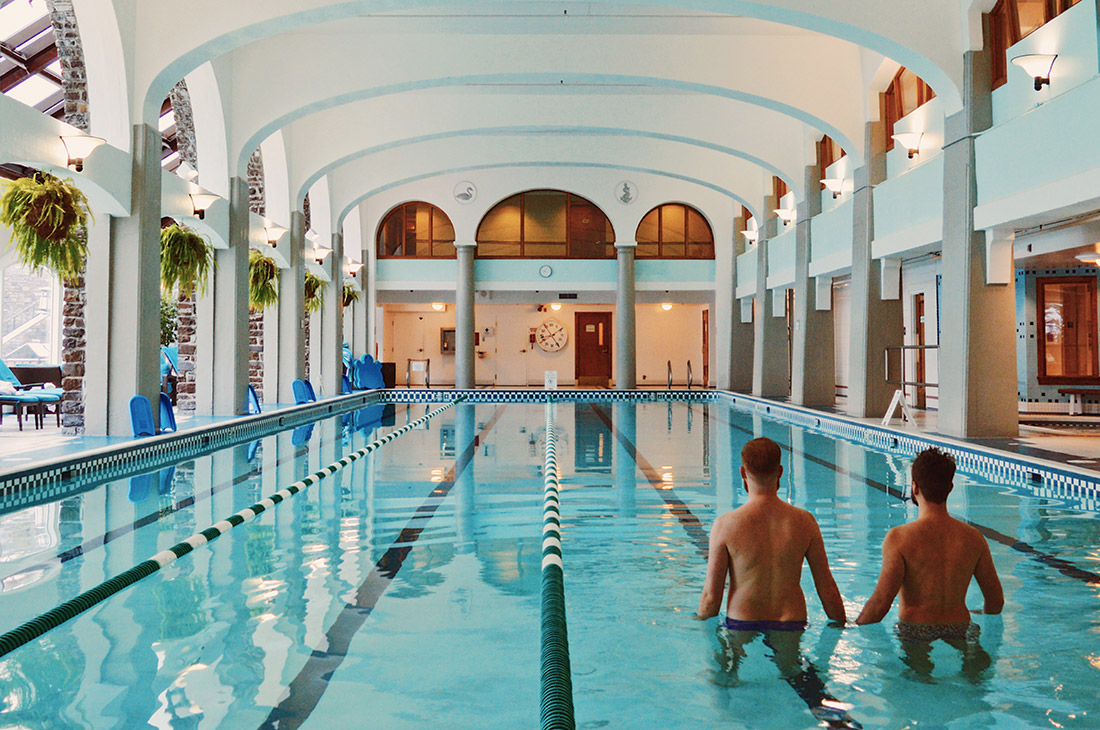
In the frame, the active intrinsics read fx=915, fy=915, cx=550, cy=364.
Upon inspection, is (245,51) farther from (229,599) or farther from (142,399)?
(229,599)

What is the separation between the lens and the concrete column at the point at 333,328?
18.5 m

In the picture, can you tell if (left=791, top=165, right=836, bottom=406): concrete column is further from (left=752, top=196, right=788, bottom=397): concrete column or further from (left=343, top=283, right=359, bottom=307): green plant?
(left=343, top=283, right=359, bottom=307): green plant

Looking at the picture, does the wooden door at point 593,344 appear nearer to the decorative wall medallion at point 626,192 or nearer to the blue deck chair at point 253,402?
the decorative wall medallion at point 626,192

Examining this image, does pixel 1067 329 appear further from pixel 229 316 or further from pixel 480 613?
pixel 480 613

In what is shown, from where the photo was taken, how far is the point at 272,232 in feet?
45.6

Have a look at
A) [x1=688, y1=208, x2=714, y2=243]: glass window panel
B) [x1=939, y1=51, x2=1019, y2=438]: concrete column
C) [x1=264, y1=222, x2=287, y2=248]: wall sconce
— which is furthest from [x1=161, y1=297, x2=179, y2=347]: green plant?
[x1=939, y1=51, x2=1019, y2=438]: concrete column

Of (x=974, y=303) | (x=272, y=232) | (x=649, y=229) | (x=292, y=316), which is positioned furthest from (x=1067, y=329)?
(x=292, y=316)

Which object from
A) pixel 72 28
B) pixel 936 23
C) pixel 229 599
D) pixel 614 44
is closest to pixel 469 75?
pixel 614 44

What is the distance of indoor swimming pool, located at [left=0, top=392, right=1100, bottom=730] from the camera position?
284 centimetres

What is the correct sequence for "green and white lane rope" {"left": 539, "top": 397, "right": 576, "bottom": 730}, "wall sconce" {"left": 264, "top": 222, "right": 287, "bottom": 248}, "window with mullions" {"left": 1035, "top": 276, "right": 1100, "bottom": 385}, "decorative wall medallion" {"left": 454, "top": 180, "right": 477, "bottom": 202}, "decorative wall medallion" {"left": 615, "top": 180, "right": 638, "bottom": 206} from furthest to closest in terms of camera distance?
"decorative wall medallion" {"left": 454, "top": 180, "right": 477, "bottom": 202}
"decorative wall medallion" {"left": 615, "top": 180, "right": 638, "bottom": 206}
"window with mullions" {"left": 1035, "top": 276, "right": 1100, "bottom": 385}
"wall sconce" {"left": 264, "top": 222, "right": 287, "bottom": 248}
"green and white lane rope" {"left": 539, "top": 397, "right": 576, "bottom": 730}

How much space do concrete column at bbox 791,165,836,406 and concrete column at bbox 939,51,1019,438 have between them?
4.97 metres

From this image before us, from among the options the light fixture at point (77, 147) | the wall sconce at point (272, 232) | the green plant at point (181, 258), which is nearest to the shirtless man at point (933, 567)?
the light fixture at point (77, 147)

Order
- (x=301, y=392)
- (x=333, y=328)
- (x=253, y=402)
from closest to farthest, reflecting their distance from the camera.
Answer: (x=253, y=402) → (x=301, y=392) → (x=333, y=328)

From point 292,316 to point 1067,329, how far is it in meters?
12.5
